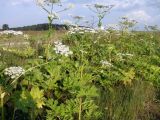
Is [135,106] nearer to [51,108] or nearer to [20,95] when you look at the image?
[51,108]

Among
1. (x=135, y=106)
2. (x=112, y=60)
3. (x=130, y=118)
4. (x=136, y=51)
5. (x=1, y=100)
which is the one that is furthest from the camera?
(x=136, y=51)

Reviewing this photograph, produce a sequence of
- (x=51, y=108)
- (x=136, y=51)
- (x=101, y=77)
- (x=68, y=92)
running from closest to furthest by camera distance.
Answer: (x=51, y=108) → (x=68, y=92) → (x=101, y=77) → (x=136, y=51)

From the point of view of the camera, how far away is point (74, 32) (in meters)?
7.44

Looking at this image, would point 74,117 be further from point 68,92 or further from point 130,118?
point 130,118

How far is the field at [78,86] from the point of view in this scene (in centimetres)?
621

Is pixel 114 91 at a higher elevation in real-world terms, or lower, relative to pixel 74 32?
lower

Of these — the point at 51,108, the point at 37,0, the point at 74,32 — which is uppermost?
the point at 37,0

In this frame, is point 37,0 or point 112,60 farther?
point 112,60

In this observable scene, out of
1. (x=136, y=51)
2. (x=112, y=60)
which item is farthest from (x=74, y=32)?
(x=136, y=51)

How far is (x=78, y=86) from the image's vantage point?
6402mm

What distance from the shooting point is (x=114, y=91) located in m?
9.19

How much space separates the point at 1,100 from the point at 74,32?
2070 mm

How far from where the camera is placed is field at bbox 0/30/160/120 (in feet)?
20.4

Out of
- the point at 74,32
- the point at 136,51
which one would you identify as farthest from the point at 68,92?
the point at 136,51
